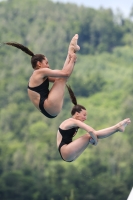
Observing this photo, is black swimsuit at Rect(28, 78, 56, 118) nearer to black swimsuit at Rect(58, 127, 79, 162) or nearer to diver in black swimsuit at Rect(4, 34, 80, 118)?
diver in black swimsuit at Rect(4, 34, 80, 118)

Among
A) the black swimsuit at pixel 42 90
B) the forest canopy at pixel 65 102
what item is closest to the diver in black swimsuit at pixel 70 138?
the black swimsuit at pixel 42 90

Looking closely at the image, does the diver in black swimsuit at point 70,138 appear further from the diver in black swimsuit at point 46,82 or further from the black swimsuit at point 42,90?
the black swimsuit at point 42,90

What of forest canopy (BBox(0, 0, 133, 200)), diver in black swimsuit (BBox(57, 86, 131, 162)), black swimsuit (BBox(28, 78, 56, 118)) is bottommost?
diver in black swimsuit (BBox(57, 86, 131, 162))

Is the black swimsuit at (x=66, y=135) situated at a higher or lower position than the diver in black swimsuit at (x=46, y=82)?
lower

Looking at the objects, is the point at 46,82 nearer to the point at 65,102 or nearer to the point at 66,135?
the point at 66,135

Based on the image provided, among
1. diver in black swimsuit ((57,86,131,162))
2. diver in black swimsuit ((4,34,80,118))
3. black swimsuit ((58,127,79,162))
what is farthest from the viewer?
black swimsuit ((58,127,79,162))

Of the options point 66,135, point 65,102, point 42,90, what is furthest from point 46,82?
point 65,102

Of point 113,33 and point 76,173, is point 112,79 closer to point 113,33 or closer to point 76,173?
point 113,33

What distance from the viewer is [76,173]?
66562mm

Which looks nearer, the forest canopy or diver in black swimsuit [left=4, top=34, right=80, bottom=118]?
diver in black swimsuit [left=4, top=34, right=80, bottom=118]

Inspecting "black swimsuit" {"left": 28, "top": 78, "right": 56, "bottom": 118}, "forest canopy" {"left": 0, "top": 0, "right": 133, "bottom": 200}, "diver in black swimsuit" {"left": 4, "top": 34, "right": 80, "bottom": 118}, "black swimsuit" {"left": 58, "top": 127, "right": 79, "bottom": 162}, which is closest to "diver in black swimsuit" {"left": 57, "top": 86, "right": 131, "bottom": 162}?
"black swimsuit" {"left": 58, "top": 127, "right": 79, "bottom": 162}

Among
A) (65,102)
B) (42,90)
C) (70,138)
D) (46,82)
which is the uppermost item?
(65,102)

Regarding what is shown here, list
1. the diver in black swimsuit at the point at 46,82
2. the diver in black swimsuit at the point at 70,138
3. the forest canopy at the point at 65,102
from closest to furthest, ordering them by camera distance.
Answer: the diver in black swimsuit at the point at 46,82, the diver in black swimsuit at the point at 70,138, the forest canopy at the point at 65,102

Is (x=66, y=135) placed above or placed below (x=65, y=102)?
below
